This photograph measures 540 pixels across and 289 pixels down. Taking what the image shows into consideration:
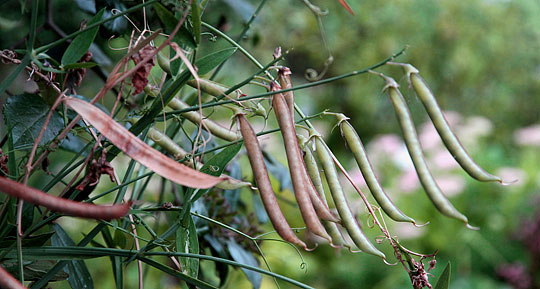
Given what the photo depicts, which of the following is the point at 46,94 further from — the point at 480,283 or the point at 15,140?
the point at 480,283

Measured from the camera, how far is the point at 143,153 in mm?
317

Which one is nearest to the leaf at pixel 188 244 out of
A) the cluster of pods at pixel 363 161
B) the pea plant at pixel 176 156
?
the pea plant at pixel 176 156

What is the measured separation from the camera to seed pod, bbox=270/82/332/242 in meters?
0.37

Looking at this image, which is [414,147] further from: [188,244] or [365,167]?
[188,244]

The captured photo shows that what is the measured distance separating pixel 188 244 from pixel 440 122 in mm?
225

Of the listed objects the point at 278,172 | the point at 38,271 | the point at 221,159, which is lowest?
the point at 38,271

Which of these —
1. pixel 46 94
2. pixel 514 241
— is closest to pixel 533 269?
pixel 514 241

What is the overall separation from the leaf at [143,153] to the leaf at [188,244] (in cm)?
12

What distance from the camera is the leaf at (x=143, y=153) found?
30cm

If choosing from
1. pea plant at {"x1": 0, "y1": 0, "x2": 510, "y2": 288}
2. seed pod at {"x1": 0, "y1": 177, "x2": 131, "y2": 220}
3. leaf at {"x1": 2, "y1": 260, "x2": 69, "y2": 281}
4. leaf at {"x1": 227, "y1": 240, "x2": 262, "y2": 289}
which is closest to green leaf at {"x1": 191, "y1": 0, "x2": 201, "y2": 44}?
pea plant at {"x1": 0, "y1": 0, "x2": 510, "y2": 288}

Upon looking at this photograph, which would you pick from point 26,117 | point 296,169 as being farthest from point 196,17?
point 26,117

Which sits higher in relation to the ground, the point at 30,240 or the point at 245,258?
the point at 245,258

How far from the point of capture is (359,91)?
340 cm

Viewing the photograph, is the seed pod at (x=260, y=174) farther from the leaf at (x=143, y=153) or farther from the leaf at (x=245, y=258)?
the leaf at (x=245, y=258)
